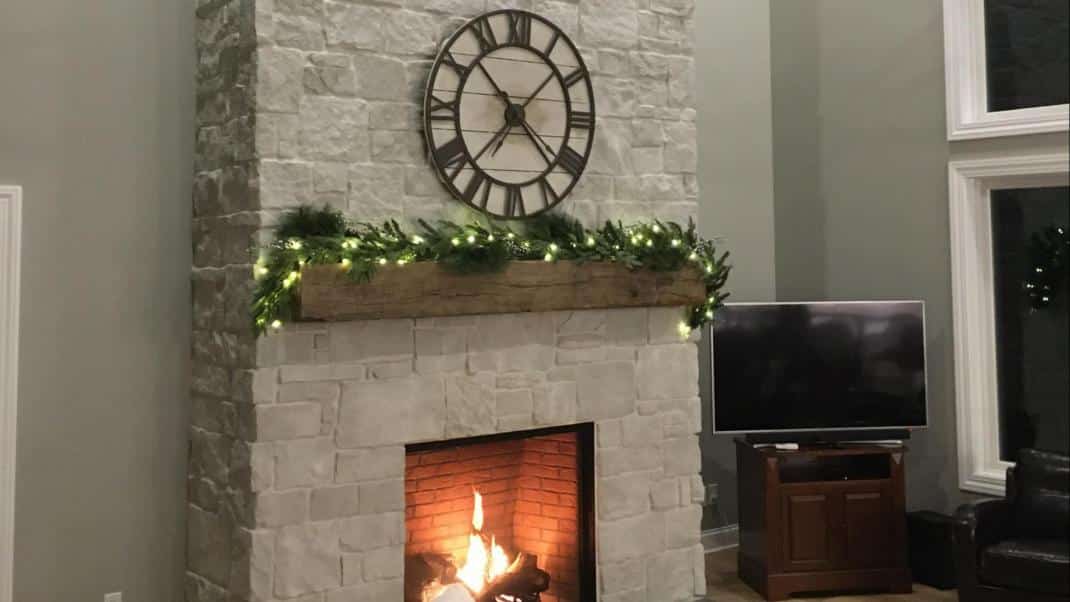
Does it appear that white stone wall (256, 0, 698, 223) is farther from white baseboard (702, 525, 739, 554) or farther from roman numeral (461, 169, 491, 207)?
white baseboard (702, 525, 739, 554)

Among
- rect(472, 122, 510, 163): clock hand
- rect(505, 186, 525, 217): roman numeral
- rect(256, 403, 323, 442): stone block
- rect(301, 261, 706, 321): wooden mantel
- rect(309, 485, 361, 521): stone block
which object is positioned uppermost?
rect(472, 122, 510, 163): clock hand

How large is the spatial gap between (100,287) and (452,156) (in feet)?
4.34

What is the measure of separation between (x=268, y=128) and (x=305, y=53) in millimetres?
298

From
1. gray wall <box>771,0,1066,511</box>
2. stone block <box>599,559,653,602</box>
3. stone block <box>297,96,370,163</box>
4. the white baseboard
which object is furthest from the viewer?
the white baseboard

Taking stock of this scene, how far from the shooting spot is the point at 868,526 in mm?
4754

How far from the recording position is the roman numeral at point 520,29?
4.02m

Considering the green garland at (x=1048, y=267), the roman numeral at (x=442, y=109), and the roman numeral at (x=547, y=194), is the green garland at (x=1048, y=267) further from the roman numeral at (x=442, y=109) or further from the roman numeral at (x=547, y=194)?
the roman numeral at (x=442, y=109)

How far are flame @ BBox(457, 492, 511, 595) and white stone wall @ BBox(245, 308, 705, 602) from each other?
→ 404 millimetres

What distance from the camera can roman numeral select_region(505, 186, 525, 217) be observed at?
13.2 ft

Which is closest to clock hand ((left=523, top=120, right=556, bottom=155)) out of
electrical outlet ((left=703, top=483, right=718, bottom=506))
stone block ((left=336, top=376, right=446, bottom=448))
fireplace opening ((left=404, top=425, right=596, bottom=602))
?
stone block ((left=336, top=376, right=446, bottom=448))

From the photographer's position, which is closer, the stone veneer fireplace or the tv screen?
the stone veneer fireplace

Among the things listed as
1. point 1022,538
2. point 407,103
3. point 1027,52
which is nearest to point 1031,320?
point 1022,538

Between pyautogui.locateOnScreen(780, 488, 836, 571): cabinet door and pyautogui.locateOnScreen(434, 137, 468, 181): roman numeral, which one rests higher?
pyautogui.locateOnScreen(434, 137, 468, 181): roman numeral

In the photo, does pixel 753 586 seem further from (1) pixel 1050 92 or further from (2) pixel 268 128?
(2) pixel 268 128
